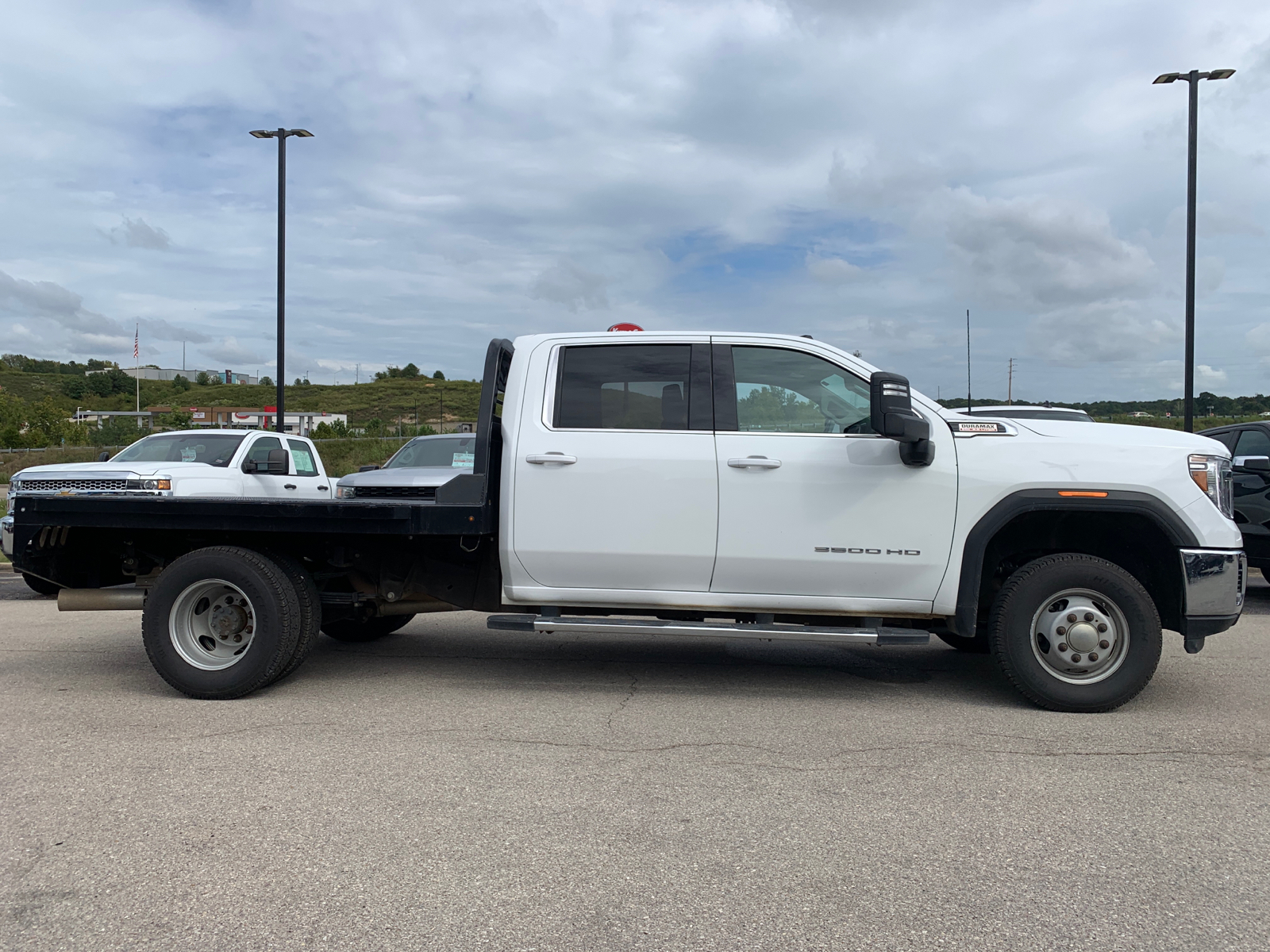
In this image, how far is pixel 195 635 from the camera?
5758 millimetres

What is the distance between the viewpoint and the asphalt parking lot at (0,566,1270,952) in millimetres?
2969

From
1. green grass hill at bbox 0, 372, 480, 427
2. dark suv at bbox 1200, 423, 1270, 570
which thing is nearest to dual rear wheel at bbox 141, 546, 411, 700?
dark suv at bbox 1200, 423, 1270, 570

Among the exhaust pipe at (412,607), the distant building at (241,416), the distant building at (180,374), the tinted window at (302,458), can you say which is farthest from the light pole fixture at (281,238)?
the distant building at (180,374)

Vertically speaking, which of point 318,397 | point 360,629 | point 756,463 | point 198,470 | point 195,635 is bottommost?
point 360,629

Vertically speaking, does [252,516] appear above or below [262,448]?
below

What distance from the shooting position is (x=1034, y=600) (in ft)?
17.3

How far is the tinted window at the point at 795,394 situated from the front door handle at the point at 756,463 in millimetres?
212

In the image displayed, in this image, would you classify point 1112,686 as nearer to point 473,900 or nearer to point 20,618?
point 473,900

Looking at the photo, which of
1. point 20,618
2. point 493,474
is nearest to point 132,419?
point 20,618

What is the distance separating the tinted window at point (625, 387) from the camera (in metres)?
5.59

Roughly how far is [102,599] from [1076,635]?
18.5 ft

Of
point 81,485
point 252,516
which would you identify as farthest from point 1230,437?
point 81,485

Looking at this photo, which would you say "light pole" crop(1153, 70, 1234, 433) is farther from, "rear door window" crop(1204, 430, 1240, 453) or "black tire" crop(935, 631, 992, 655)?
"black tire" crop(935, 631, 992, 655)

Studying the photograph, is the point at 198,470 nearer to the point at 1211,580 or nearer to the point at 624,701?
the point at 624,701
